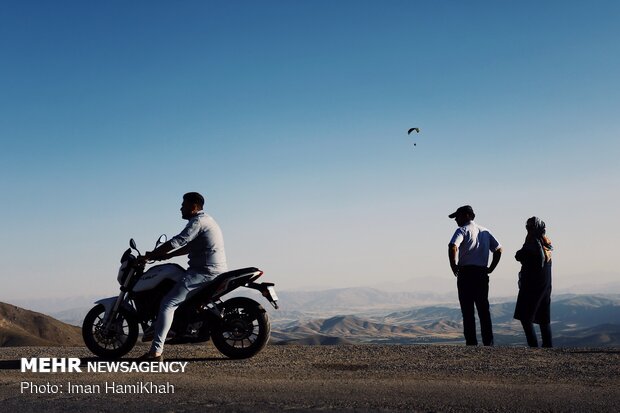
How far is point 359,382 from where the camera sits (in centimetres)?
676

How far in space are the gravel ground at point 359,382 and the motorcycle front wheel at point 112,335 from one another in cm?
27

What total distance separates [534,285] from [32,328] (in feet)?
540

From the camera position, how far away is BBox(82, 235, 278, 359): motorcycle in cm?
843

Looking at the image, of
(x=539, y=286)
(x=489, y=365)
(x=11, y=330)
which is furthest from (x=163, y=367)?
(x=11, y=330)

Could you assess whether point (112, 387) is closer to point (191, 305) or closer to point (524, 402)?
point (191, 305)

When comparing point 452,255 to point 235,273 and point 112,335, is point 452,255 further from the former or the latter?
point 112,335

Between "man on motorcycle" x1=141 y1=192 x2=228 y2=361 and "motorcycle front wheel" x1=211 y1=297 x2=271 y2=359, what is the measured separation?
0.55m

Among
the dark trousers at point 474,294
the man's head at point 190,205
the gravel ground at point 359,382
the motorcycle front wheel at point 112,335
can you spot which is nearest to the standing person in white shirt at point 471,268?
the dark trousers at point 474,294

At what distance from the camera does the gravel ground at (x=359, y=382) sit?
562 centimetres

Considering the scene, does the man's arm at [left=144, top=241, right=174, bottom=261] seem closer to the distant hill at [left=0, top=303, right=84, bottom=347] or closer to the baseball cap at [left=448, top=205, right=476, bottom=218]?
the baseball cap at [left=448, top=205, right=476, bottom=218]

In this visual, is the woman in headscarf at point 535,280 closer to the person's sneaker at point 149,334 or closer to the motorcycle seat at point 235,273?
the motorcycle seat at point 235,273

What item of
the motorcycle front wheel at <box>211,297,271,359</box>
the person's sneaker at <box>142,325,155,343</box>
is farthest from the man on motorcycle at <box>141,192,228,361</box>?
the motorcycle front wheel at <box>211,297,271,359</box>

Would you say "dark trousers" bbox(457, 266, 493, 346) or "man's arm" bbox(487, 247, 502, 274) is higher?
"man's arm" bbox(487, 247, 502, 274)

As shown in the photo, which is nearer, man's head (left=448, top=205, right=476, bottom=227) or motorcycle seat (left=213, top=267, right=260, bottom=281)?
motorcycle seat (left=213, top=267, right=260, bottom=281)
